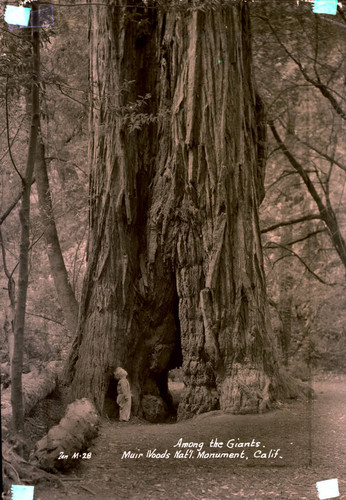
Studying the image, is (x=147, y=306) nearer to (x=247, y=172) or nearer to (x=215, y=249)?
(x=215, y=249)

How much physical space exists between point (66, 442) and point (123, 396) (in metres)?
0.61

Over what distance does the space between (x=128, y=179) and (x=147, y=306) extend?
Result: 32.2 inches

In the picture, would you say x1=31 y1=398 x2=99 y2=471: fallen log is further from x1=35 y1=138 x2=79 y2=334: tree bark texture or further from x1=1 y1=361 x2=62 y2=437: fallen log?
x1=35 y1=138 x2=79 y2=334: tree bark texture

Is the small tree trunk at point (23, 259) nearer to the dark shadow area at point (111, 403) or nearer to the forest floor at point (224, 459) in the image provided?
the forest floor at point (224, 459)

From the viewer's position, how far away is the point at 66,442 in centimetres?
296

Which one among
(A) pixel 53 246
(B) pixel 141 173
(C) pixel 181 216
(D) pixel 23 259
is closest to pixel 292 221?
(C) pixel 181 216

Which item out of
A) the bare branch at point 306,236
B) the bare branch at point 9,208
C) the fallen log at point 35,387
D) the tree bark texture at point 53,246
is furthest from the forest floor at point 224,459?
the bare branch at point 9,208

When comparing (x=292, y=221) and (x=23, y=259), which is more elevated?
(x=292, y=221)

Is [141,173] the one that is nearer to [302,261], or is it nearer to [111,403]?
[302,261]

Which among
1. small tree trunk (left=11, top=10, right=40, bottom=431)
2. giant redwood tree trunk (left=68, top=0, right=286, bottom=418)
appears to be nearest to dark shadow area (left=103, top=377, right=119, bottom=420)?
giant redwood tree trunk (left=68, top=0, right=286, bottom=418)

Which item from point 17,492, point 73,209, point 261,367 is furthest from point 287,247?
point 17,492

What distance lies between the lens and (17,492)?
2.72m

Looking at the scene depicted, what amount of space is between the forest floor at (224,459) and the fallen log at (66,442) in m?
0.05

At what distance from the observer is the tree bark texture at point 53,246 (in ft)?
11.0
